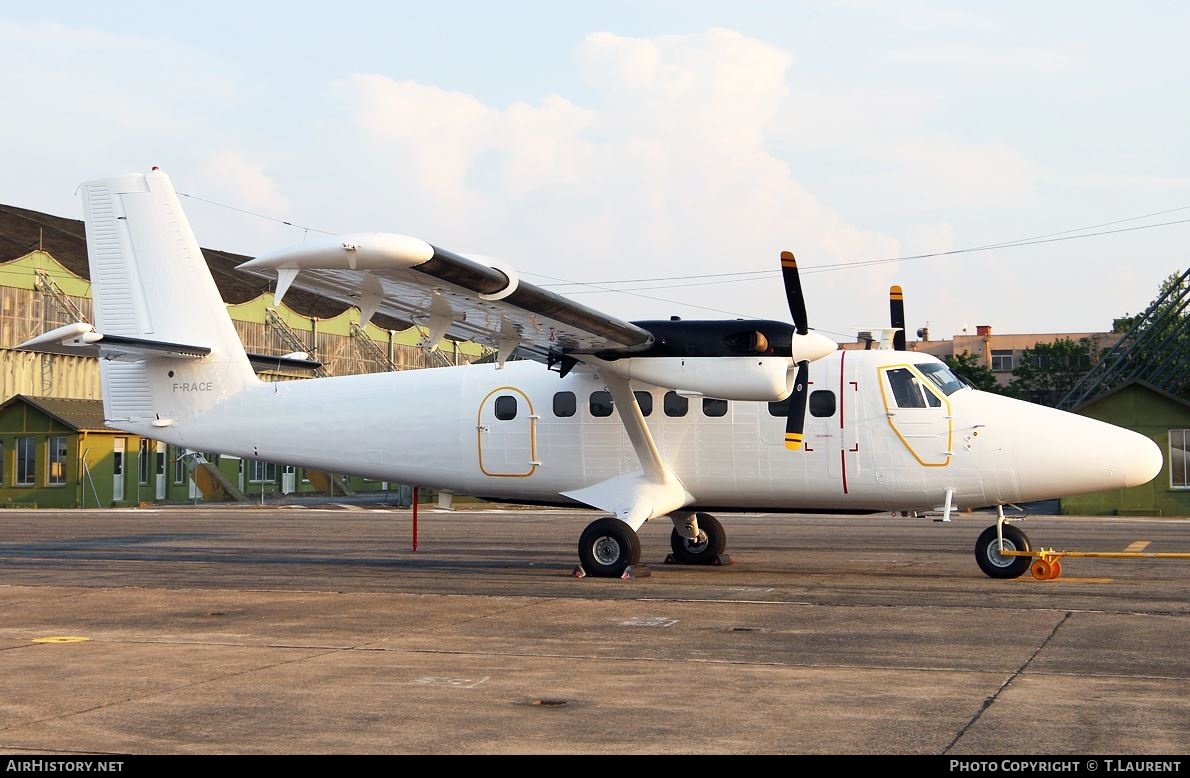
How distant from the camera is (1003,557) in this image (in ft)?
52.9

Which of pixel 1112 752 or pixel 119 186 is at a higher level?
pixel 119 186

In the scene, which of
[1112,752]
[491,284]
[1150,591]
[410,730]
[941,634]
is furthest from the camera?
[1150,591]

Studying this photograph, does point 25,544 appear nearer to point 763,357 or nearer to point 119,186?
point 119,186

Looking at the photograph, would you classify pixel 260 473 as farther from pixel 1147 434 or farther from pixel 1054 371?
pixel 1054 371

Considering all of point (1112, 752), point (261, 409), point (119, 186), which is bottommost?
point (1112, 752)

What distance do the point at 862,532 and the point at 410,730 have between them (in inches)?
851

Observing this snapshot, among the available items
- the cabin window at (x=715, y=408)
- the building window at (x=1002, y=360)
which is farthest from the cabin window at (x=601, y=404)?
the building window at (x=1002, y=360)

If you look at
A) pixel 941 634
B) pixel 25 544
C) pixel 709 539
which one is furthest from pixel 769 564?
pixel 25 544

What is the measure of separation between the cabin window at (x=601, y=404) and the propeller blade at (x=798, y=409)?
2780mm

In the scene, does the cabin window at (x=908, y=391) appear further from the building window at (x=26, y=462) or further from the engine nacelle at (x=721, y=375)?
the building window at (x=26, y=462)

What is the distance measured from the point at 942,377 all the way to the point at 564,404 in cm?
543

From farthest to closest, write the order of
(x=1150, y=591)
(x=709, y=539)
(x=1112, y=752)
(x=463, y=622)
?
(x=709, y=539) < (x=1150, y=591) < (x=463, y=622) < (x=1112, y=752)

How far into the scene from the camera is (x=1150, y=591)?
49.1 feet

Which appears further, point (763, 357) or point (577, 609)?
point (763, 357)
